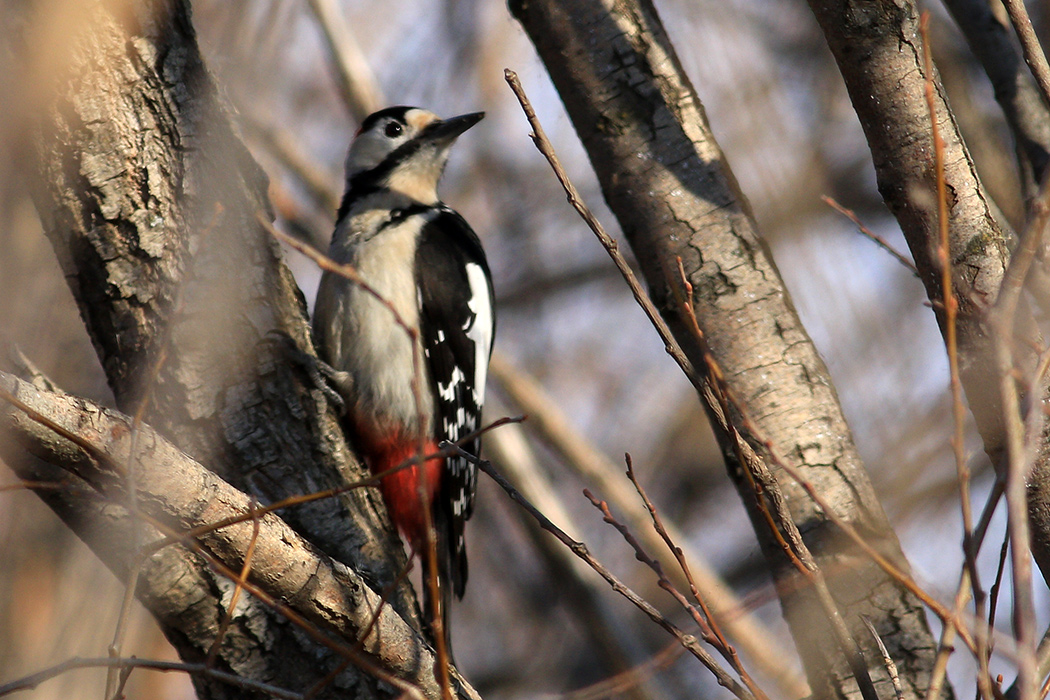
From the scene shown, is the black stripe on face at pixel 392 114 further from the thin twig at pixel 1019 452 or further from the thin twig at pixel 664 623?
the thin twig at pixel 1019 452

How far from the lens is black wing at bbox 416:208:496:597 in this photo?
3457mm

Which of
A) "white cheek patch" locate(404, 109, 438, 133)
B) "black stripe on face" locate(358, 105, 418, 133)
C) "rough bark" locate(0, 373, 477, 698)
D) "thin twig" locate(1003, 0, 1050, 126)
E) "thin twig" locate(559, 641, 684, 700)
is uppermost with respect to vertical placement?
"black stripe on face" locate(358, 105, 418, 133)

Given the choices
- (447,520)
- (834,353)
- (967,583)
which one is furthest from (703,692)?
(967,583)

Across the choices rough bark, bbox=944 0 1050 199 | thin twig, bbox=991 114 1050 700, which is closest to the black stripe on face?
rough bark, bbox=944 0 1050 199

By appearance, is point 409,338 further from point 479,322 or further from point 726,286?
point 726,286

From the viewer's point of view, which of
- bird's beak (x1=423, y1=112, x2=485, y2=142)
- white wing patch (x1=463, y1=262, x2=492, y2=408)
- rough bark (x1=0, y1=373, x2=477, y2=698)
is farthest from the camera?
bird's beak (x1=423, y1=112, x2=485, y2=142)

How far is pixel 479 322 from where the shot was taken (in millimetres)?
3727

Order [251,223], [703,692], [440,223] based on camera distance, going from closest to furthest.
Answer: [251,223] → [440,223] → [703,692]

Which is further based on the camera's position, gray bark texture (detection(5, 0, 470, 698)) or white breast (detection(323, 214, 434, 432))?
white breast (detection(323, 214, 434, 432))

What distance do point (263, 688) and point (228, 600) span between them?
51 centimetres

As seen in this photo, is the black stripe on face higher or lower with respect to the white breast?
higher

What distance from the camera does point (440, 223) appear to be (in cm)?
367

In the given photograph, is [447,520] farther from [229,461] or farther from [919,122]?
[919,122]

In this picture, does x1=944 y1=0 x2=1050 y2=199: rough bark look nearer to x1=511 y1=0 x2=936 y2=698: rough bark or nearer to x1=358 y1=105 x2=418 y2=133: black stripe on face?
x1=511 y1=0 x2=936 y2=698: rough bark
